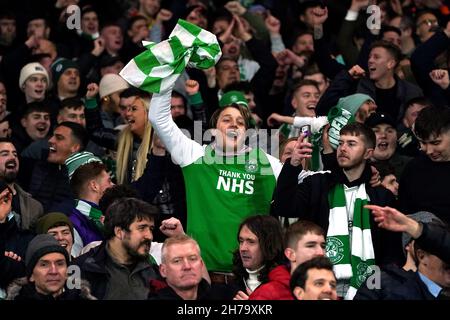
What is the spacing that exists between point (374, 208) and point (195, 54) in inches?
105

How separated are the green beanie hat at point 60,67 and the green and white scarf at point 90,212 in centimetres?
355

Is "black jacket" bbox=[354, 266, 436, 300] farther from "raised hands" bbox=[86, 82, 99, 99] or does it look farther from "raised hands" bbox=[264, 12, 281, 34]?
"raised hands" bbox=[264, 12, 281, 34]

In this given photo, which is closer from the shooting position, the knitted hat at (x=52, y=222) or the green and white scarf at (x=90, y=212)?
the knitted hat at (x=52, y=222)

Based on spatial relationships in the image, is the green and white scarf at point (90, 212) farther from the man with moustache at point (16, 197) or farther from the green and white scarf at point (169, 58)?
the green and white scarf at point (169, 58)

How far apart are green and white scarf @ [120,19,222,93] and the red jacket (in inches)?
79.1

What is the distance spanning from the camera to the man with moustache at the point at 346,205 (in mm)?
9898

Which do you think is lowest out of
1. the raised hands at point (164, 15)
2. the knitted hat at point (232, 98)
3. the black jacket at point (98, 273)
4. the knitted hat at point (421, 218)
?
the black jacket at point (98, 273)

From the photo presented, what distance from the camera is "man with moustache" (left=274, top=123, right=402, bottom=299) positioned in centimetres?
990

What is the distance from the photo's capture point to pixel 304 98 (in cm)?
1280

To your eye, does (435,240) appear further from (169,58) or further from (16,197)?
(16,197)

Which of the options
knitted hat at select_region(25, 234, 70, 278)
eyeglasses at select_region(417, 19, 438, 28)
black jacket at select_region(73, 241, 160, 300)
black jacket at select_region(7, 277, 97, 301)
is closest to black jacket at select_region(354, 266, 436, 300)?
black jacket at select_region(73, 241, 160, 300)

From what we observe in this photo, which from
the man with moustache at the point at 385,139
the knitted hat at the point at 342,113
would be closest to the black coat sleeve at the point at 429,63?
the man with moustache at the point at 385,139

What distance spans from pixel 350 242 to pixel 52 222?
87.1 inches

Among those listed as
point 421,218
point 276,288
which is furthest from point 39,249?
point 421,218
